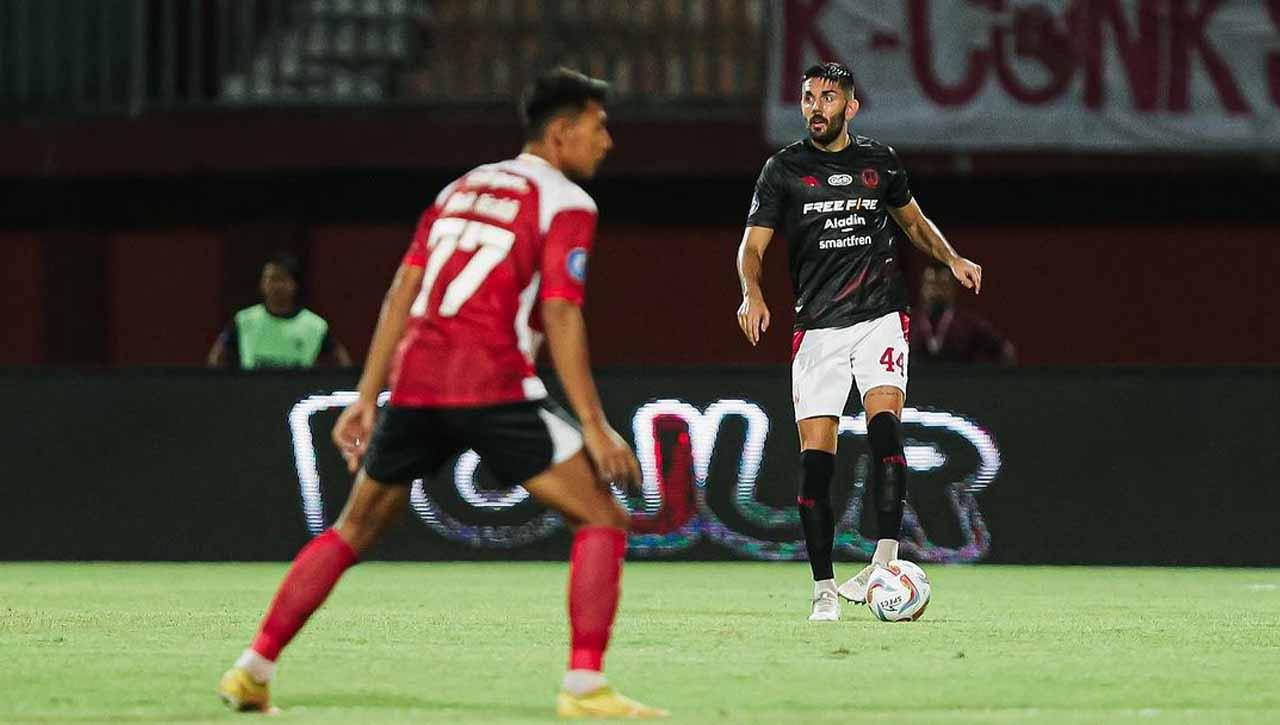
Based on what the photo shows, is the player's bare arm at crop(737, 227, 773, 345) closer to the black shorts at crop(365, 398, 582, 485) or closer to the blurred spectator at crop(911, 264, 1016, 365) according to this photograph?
the black shorts at crop(365, 398, 582, 485)

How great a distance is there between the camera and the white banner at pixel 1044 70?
17625 millimetres

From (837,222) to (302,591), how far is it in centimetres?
423

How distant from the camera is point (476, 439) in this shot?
245 inches

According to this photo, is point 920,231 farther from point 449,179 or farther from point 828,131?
point 449,179

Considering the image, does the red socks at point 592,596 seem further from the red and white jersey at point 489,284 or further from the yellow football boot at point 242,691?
the yellow football boot at point 242,691

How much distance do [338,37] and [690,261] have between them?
3.58 meters

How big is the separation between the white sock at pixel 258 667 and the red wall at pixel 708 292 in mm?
14351

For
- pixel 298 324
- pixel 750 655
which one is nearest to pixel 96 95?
pixel 298 324

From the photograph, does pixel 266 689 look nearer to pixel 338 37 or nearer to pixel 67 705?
pixel 67 705

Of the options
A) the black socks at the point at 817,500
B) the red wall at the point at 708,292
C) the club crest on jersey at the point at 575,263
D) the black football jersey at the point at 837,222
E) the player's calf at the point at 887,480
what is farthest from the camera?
the red wall at the point at 708,292

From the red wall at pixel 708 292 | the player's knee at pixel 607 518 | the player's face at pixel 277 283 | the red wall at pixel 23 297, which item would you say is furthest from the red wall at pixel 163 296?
the player's knee at pixel 607 518

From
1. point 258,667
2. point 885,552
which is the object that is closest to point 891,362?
point 885,552

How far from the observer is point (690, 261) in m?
20.8

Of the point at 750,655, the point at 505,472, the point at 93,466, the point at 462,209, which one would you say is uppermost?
the point at 462,209
